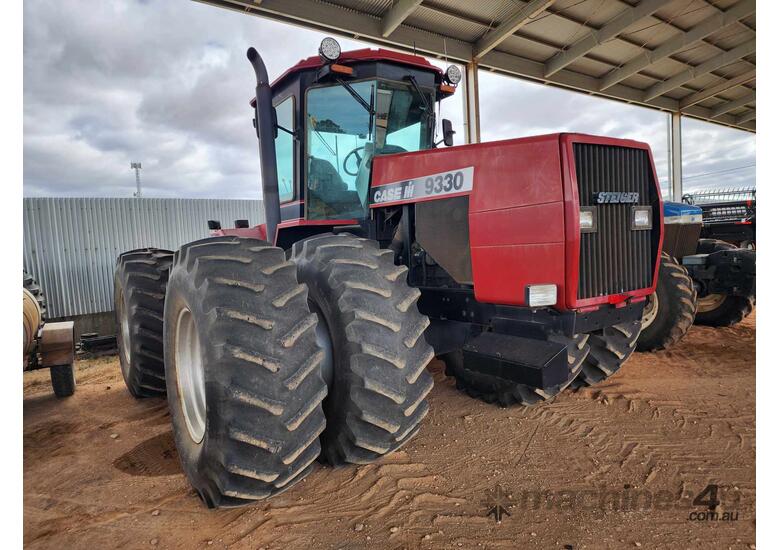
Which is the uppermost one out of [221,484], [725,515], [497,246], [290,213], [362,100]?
[362,100]

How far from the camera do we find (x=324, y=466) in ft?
9.29

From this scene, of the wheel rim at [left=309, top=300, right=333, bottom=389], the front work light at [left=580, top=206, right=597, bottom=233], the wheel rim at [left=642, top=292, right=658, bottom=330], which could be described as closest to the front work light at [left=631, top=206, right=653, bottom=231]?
the front work light at [left=580, top=206, right=597, bottom=233]

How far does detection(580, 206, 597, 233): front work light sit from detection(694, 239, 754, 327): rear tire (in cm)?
508

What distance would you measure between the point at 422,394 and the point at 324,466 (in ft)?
2.72

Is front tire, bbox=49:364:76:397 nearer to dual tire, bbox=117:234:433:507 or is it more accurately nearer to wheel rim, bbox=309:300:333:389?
dual tire, bbox=117:234:433:507

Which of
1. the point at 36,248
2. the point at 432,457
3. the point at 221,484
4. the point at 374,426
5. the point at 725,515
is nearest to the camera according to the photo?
the point at 221,484

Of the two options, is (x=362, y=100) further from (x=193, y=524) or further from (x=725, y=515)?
(x=725, y=515)

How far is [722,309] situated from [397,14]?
7173mm

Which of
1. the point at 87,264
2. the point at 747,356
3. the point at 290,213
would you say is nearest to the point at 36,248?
the point at 87,264

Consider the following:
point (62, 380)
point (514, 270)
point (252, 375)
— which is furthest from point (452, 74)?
Answer: point (62, 380)

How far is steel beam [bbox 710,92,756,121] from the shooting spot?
16.4 meters

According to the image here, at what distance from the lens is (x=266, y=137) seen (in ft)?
12.2

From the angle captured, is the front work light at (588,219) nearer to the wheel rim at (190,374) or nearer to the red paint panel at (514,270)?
the red paint panel at (514,270)

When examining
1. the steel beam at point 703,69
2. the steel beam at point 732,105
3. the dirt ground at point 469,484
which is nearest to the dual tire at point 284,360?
the dirt ground at point 469,484
